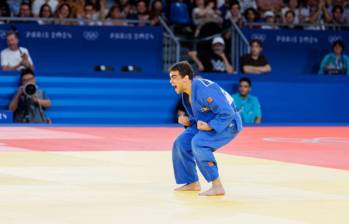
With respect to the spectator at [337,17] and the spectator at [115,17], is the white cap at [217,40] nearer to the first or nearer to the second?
the spectator at [115,17]

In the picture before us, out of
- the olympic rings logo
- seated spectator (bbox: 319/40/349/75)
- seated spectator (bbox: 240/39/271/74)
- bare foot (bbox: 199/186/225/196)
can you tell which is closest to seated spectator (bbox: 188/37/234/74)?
seated spectator (bbox: 240/39/271/74)

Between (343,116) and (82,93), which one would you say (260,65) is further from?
(82,93)

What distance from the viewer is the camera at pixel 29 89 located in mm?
18938

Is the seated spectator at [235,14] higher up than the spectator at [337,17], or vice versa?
the seated spectator at [235,14]

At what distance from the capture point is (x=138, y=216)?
26.2 feet

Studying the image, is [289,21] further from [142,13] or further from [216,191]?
[216,191]

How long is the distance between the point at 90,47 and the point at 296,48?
16.9 ft

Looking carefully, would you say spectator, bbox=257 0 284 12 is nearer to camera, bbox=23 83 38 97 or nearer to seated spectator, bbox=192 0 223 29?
seated spectator, bbox=192 0 223 29

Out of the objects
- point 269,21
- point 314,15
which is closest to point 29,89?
point 269,21

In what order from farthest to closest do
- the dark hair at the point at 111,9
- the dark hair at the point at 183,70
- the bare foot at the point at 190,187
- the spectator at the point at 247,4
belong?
the spectator at the point at 247,4
the dark hair at the point at 111,9
the bare foot at the point at 190,187
the dark hair at the point at 183,70

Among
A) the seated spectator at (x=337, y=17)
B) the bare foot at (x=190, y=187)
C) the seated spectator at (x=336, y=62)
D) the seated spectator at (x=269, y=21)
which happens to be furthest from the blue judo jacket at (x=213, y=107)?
the seated spectator at (x=337, y=17)

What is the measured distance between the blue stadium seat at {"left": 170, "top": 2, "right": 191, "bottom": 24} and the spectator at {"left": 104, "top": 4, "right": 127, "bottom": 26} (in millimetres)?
1167

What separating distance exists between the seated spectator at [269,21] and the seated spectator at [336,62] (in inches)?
57.8

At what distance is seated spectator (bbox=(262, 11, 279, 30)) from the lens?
77.2ft
